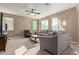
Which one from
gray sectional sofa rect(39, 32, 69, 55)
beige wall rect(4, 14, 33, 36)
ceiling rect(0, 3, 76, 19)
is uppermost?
ceiling rect(0, 3, 76, 19)

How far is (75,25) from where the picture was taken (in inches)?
106

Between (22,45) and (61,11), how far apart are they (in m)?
1.34

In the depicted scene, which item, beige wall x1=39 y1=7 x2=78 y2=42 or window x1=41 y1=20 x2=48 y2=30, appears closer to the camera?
beige wall x1=39 y1=7 x2=78 y2=42

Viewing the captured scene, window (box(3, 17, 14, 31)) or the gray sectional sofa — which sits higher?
window (box(3, 17, 14, 31))

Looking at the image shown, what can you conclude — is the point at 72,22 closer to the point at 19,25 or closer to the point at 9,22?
the point at 19,25

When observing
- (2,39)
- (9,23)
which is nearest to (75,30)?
(9,23)

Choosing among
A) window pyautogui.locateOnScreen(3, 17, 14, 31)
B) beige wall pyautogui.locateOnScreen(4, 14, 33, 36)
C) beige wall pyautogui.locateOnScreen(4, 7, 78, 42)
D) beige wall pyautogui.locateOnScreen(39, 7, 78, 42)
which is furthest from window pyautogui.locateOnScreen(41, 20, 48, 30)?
window pyautogui.locateOnScreen(3, 17, 14, 31)

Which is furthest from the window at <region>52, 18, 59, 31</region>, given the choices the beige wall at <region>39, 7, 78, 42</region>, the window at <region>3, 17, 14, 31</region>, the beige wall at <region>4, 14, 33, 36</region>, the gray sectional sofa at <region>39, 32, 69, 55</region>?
the window at <region>3, 17, 14, 31</region>

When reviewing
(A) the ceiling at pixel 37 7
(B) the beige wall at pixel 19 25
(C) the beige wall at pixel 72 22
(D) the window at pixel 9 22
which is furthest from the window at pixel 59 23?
(D) the window at pixel 9 22

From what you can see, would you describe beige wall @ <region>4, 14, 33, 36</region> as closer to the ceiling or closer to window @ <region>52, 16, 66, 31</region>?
the ceiling

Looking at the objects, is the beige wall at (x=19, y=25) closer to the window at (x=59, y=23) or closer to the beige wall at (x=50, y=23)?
the beige wall at (x=50, y=23)

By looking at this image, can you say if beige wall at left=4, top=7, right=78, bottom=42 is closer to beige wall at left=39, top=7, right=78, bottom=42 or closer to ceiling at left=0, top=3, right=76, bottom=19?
beige wall at left=39, top=7, right=78, bottom=42

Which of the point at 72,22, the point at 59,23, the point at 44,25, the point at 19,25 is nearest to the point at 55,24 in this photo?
the point at 59,23
